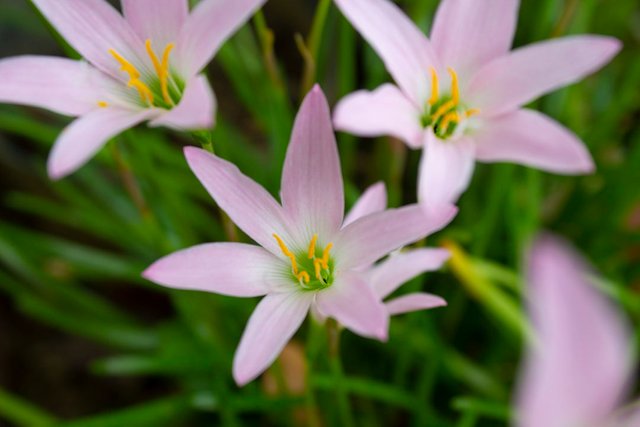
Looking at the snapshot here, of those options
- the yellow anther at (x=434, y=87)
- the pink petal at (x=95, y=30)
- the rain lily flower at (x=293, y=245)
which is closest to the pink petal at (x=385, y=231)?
the rain lily flower at (x=293, y=245)

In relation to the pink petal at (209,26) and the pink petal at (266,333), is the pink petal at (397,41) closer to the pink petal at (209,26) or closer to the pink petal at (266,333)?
the pink petal at (209,26)

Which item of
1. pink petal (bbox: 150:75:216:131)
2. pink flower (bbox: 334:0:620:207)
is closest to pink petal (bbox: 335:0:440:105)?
pink flower (bbox: 334:0:620:207)

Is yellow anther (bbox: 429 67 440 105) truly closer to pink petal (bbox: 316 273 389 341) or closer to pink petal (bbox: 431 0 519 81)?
pink petal (bbox: 431 0 519 81)

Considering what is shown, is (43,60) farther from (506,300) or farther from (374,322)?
(506,300)

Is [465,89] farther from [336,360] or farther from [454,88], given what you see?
[336,360]

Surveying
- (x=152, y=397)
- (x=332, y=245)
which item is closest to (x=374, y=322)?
(x=332, y=245)

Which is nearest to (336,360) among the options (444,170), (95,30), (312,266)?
(312,266)
